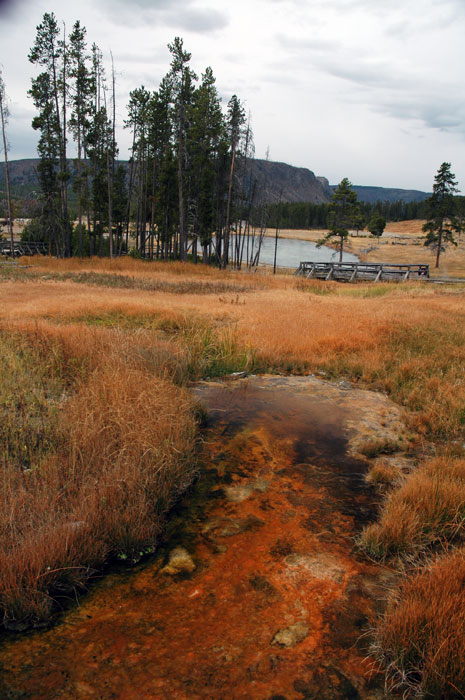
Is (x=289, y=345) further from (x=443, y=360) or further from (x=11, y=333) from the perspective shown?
(x=11, y=333)

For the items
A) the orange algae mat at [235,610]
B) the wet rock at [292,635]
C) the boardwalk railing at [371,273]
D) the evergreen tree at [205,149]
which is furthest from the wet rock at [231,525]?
the evergreen tree at [205,149]

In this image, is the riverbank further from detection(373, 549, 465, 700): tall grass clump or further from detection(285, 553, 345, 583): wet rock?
detection(373, 549, 465, 700): tall grass clump

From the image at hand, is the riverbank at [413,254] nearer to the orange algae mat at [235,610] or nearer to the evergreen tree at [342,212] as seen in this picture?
the evergreen tree at [342,212]

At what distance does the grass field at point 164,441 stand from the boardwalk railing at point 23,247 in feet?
117

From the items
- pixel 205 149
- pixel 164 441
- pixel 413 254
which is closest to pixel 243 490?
pixel 164 441

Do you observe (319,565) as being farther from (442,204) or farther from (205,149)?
(442,204)

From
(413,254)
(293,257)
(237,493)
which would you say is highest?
(413,254)

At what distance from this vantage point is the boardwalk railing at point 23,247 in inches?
1737

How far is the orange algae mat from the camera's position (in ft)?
9.07

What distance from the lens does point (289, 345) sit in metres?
11.1

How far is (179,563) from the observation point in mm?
3900

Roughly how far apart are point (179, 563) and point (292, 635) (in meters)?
1.17

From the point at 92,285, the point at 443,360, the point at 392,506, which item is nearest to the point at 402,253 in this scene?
the point at 92,285

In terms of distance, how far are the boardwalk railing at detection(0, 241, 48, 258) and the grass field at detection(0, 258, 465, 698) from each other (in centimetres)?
3557
